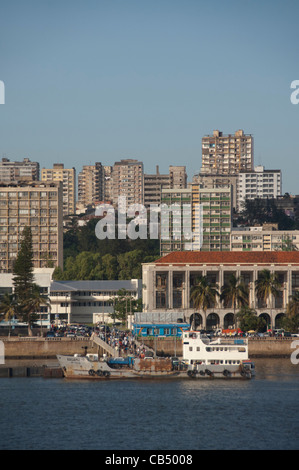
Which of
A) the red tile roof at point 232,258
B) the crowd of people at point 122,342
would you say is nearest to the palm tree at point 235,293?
the red tile roof at point 232,258

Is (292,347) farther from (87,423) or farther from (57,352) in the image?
(87,423)

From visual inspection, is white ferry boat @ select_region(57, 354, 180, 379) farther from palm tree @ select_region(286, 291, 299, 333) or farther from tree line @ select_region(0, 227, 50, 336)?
palm tree @ select_region(286, 291, 299, 333)

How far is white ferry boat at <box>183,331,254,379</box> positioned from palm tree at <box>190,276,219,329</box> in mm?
36122

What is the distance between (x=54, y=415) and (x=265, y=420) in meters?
18.2

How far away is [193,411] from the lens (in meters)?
96.5

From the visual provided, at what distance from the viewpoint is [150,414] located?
9494 centimetres

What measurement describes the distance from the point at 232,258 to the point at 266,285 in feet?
25.4

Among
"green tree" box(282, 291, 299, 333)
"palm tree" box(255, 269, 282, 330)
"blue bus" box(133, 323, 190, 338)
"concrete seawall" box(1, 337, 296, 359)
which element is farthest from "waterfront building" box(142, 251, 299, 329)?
"concrete seawall" box(1, 337, 296, 359)

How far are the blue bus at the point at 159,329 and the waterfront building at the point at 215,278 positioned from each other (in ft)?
30.9

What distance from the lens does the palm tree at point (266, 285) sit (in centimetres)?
15775

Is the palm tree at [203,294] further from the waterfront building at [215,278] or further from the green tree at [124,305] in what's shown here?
the green tree at [124,305]

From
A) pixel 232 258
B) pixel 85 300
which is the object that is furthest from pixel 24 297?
pixel 232 258

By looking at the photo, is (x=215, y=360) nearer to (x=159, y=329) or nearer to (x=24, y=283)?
(x=159, y=329)
